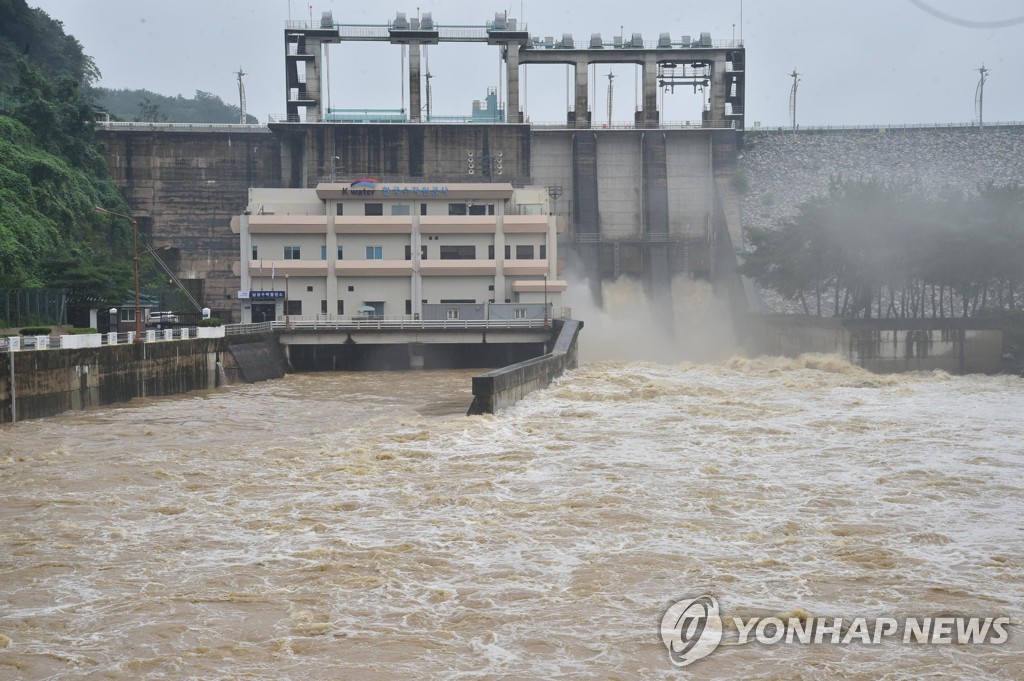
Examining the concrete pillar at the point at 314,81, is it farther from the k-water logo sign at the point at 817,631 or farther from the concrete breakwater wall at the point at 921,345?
the k-water logo sign at the point at 817,631

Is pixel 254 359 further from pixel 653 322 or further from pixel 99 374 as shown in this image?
pixel 653 322

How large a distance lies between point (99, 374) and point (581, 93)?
46.3 meters

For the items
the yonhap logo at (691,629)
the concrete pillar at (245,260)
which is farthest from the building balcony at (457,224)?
the yonhap logo at (691,629)

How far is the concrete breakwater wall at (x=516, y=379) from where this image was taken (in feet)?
86.9

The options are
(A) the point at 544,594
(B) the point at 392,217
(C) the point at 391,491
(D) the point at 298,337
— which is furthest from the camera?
(B) the point at 392,217

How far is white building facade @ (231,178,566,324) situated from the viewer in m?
54.3

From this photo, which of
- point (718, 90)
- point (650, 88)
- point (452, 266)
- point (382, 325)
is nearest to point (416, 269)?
point (452, 266)

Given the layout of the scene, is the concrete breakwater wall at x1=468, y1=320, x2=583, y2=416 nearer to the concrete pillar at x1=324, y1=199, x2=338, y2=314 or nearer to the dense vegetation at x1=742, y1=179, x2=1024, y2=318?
the concrete pillar at x1=324, y1=199, x2=338, y2=314

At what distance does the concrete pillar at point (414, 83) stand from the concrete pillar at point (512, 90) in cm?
641

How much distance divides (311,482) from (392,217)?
38613 mm

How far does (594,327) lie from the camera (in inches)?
2346

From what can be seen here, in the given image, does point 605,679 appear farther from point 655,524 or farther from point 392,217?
point 392,217

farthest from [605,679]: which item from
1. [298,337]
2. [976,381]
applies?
[298,337]

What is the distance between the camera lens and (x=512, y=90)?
68125 mm
